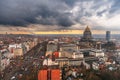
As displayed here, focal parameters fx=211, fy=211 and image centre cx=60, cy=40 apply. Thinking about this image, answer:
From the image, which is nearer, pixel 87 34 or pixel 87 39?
pixel 87 39

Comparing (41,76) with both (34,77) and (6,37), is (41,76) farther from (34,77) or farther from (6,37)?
(6,37)

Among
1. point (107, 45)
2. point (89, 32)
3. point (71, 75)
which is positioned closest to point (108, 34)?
point (89, 32)

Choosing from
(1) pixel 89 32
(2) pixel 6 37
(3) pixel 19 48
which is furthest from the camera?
(2) pixel 6 37

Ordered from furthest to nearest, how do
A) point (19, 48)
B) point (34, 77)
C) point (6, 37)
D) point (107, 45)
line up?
point (6, 37)
point (107, 45)
point (19, 48)
point (34, 77)

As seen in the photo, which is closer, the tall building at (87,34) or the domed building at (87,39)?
the domed building at (87,39)

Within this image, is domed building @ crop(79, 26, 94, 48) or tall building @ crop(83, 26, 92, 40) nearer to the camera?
domed building @ crop(79, 26, 94, 48)

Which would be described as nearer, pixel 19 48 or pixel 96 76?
pixel 96 76

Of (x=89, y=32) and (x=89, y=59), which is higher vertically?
(x=89, y=32)

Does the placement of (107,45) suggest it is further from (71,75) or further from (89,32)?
(71,75)

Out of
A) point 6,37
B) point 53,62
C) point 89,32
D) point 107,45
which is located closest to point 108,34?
point 89,32

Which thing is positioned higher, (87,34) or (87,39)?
(87,34)
